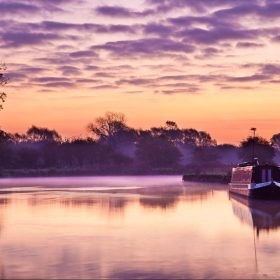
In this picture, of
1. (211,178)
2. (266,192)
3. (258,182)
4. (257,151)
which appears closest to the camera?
(266,192)

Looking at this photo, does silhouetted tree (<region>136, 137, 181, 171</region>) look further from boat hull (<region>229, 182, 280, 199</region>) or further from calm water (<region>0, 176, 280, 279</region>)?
calm water (<region>0, 176, 280, 279</region>)

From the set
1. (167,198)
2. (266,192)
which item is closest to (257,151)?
(266,192)

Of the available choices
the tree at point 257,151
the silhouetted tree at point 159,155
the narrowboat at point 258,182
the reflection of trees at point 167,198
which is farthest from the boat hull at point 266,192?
the silhouetted tree at point 159,155

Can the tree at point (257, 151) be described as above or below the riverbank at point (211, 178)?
above

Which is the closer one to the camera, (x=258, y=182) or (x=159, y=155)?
(x=258, y=182)

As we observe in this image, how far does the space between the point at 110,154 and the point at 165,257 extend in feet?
467

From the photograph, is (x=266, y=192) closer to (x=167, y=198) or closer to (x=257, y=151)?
(x=167, y=198)

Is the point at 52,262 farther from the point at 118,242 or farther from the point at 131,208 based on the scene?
the point at 131,208

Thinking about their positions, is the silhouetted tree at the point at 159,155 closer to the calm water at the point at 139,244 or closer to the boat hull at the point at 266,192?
the boat hull at the point at 266,192

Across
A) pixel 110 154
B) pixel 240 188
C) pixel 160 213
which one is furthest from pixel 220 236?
pixel 110 154

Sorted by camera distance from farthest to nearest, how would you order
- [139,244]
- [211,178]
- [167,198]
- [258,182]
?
[211,178] < [258,182] < [167,198] < [139,244]

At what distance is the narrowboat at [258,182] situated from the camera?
52253mm

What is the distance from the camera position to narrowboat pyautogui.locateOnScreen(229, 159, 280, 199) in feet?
171

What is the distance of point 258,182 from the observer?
55.7 metres
